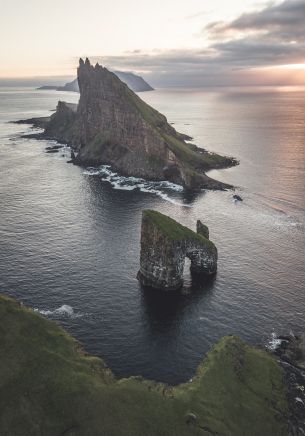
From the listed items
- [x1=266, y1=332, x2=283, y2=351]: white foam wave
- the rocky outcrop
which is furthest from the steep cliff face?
[x1=266, y1=332, x2=283, y2=351]: white foam wave

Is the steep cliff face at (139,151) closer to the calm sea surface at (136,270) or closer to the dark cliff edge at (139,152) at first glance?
the dark cliff edge at (139,152)

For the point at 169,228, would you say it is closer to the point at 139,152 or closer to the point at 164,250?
the point at 164,250

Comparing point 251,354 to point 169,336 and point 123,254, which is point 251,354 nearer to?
point 169,336

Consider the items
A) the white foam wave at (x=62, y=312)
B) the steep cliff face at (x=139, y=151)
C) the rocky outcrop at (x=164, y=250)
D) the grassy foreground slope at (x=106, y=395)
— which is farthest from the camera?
the steep cliff face at (x=139, y=151)

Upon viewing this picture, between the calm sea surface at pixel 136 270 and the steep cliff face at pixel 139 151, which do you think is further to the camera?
the steep cliff face at pixel 139 151

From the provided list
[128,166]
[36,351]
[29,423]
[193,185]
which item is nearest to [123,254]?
[36,351]

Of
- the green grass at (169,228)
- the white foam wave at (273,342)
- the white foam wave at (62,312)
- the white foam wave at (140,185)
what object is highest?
the green grass at (169,228)

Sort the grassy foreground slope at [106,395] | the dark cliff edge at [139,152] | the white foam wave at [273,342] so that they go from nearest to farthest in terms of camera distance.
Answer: the grassy foreground slope at [106,395], the white foam wave at [273,342], the dark cliff edge at [139,152]

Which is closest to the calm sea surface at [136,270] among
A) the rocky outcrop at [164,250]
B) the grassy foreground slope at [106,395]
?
the rocky outcrop at [164,250]

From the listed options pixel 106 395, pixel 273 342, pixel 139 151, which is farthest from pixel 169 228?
pixel 139 151
